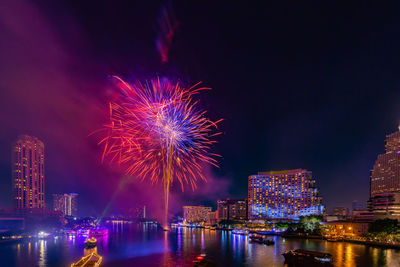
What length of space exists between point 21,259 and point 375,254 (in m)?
42.4

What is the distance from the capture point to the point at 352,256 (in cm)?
3288

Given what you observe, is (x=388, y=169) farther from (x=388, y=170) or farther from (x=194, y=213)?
(x=194, y=213)

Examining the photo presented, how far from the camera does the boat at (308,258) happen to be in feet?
89.2

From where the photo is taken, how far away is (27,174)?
90.1 metres

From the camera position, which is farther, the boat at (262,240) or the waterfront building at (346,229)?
the waterfront building at (346,229)

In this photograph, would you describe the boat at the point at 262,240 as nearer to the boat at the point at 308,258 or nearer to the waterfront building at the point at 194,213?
the boat at the point at 308,258

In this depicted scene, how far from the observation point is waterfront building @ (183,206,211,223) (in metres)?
173

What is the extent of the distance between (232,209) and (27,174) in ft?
300

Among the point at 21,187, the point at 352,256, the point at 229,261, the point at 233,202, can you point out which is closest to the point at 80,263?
the point at 229,261

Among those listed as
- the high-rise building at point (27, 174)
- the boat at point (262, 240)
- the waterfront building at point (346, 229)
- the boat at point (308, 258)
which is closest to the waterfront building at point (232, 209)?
the waterfront building at point (346, 229)

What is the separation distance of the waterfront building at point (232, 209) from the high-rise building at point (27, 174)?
7999 cm

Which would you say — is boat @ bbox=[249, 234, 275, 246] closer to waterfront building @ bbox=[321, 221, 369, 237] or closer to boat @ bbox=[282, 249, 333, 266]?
boat @ bbox=[282, 249, 333, 266]

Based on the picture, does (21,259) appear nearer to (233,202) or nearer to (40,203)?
(40,203)

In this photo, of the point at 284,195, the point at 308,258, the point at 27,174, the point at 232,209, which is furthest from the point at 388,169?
the point at 27,174
